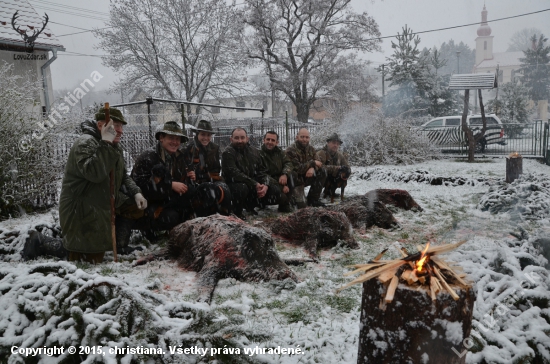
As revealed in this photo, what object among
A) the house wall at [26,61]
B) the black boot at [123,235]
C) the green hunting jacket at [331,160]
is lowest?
the black boot at [123,235]

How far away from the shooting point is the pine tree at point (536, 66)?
3412 centimetres

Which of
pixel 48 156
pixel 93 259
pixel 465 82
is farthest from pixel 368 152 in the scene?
pixel 93 259

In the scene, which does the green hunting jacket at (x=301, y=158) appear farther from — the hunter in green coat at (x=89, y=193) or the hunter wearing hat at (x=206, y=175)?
the hunter in green coat at (x=89, y=193)

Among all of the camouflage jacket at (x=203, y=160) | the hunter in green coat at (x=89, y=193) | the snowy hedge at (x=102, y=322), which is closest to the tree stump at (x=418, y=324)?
the snowy hedge at (x=102, y=322)

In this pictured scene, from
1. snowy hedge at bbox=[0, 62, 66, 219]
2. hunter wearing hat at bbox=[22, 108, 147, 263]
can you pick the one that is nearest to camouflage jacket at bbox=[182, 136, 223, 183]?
hunter wearing hat at bbox=[22, 108, 147, 263]

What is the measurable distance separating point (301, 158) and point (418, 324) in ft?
19.4

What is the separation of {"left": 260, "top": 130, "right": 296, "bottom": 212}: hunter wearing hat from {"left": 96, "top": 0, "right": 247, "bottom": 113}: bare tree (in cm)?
1908

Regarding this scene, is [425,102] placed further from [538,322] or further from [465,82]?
[538,322]

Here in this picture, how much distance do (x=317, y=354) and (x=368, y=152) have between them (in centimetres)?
1102

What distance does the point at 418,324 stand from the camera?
5.44 feet

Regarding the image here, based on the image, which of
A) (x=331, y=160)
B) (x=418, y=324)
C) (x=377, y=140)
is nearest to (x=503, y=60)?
(x=377, y=140)

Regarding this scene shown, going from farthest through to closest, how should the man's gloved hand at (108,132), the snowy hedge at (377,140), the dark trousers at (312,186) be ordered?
the snowy hedge at (377,140)
the dark trousers at (312,186)
the man's gloved hand at (108,132)

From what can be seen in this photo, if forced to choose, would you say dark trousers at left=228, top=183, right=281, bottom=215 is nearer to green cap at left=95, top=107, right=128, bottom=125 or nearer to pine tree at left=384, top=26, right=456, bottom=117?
green cap at left=95, top=107, right=128, bottom=125

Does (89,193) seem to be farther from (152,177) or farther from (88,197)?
Result: (152,177)
